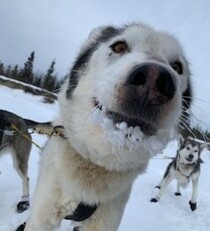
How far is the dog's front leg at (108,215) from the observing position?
2971 mm

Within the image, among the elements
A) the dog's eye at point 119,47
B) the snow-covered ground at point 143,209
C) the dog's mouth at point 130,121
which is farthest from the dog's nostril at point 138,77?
the snow-covered ground at point 143,209

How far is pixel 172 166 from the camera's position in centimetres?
873

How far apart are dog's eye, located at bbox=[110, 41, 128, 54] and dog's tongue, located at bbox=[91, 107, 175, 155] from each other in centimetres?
51

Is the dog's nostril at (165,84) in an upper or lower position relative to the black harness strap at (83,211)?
upper

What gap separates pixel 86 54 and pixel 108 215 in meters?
1.19

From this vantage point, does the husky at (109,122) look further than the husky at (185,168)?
No

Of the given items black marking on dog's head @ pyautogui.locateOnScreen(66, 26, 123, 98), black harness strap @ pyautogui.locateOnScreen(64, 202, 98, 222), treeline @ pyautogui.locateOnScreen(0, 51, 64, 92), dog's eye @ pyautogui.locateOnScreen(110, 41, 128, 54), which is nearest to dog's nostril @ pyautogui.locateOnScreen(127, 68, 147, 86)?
dog's eye @ pyautogui.locateOnScreen(110, 41, 128, 54)

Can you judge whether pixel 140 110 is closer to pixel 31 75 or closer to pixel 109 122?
pixel 109 122

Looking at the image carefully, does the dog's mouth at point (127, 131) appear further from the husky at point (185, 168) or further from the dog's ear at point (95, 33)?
the husky at point (185, 168)

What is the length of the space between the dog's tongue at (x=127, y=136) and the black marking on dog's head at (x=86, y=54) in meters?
0.61

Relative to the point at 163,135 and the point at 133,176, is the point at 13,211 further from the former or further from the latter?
the point at 163,135

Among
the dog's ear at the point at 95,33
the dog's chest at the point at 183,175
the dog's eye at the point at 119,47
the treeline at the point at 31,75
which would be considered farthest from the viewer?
A: the treeline at the point at 31,75

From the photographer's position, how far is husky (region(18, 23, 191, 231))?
6.57 ft

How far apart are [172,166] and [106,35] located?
6.01 m
